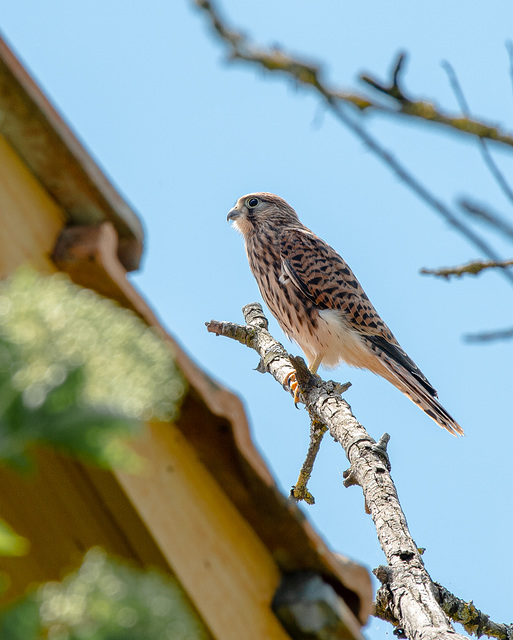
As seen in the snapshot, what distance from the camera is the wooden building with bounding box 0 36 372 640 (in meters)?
1.33

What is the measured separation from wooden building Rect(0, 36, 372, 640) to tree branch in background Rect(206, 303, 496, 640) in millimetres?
1236

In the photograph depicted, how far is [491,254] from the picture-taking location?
1.52 m

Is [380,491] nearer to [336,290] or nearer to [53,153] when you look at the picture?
[53,153]

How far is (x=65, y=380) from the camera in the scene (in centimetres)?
80

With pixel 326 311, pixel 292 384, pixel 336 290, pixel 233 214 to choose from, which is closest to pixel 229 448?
pixel 292 384

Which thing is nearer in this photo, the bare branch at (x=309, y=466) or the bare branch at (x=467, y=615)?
the bare branch at (x=467, y=615)

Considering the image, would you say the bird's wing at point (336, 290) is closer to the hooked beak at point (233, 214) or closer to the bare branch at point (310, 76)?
the hooked beak at point (233, 214)

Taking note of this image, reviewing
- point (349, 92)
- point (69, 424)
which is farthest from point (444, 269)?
point (69, 424)

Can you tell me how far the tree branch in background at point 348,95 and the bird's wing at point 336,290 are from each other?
204 inches

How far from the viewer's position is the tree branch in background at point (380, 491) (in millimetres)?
2803

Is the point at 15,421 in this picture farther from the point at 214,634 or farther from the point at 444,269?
the point at 444,269

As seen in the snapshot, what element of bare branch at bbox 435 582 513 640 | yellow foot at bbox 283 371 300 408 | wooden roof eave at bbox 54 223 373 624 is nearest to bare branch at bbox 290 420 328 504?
yellow foot at bbox 283 371 300 408

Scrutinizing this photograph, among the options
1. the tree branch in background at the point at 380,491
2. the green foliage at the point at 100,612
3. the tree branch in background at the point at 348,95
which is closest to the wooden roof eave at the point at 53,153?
the tree branch in background at the point at 348,95

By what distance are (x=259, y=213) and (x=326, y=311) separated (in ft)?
5.24
